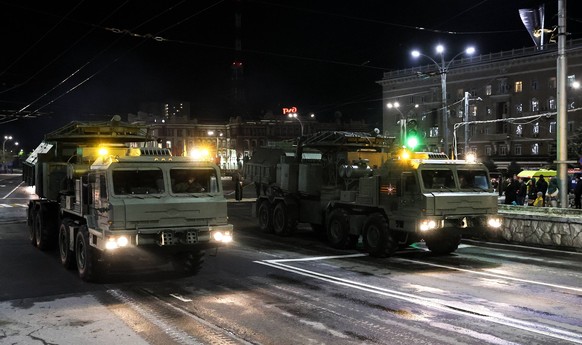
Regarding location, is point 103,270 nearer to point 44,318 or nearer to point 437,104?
point 44,318

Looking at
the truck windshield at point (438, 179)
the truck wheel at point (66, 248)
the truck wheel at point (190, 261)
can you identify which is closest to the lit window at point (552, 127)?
the truck windshield at point (438, 179)

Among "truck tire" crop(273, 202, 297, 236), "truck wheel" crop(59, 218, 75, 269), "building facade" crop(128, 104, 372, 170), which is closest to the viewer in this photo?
"truck wheel" crop(59, 218, 75, 269)

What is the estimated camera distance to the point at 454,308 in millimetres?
Result: 8359

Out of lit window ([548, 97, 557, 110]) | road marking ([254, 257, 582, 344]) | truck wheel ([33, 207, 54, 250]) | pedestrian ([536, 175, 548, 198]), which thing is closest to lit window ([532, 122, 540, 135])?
lit window ([548, 97, 557, 110])

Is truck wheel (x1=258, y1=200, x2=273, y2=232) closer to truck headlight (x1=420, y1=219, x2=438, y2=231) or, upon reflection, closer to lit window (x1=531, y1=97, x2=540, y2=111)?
truck headlight (x1=420, y1=219, x2=438, y2=231)

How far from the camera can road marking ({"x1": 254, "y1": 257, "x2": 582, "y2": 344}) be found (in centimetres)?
699

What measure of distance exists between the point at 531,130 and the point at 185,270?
2400 inches

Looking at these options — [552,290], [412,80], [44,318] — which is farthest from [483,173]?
[412,80]

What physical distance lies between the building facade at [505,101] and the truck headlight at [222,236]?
162ft

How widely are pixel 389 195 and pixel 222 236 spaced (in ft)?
16.4

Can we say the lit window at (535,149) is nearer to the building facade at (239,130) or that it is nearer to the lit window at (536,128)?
the lit window at (536,128)

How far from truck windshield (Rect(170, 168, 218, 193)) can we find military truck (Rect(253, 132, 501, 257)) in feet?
15.9

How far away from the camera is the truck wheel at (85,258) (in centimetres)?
1038

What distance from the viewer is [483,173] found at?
14.1 meters
